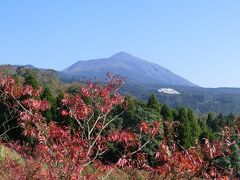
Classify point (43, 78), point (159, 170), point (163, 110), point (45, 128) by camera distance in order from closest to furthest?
point (159, 170), point (45, 128), point (163, 110), point (43, 78)

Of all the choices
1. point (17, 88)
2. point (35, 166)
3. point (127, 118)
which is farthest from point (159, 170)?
point (127, 118)

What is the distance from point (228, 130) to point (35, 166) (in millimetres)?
3340

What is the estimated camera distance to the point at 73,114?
692cm

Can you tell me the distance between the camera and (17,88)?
7574 mm

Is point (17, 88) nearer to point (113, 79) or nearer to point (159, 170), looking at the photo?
point (113, 79)

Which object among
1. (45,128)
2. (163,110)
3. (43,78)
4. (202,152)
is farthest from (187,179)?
(43,78)

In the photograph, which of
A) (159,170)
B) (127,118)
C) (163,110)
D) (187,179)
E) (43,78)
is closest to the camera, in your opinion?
(187,179)

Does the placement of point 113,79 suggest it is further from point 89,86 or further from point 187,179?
point 187,179

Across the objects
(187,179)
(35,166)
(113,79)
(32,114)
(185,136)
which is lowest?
(185,136)

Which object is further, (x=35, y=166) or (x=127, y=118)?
(x=127, y=118)

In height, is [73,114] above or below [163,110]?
above

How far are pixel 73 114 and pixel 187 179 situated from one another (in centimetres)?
230

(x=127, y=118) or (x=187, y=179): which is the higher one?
(x=187, y=179)

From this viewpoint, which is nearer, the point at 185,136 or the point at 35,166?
the point at 35,166
